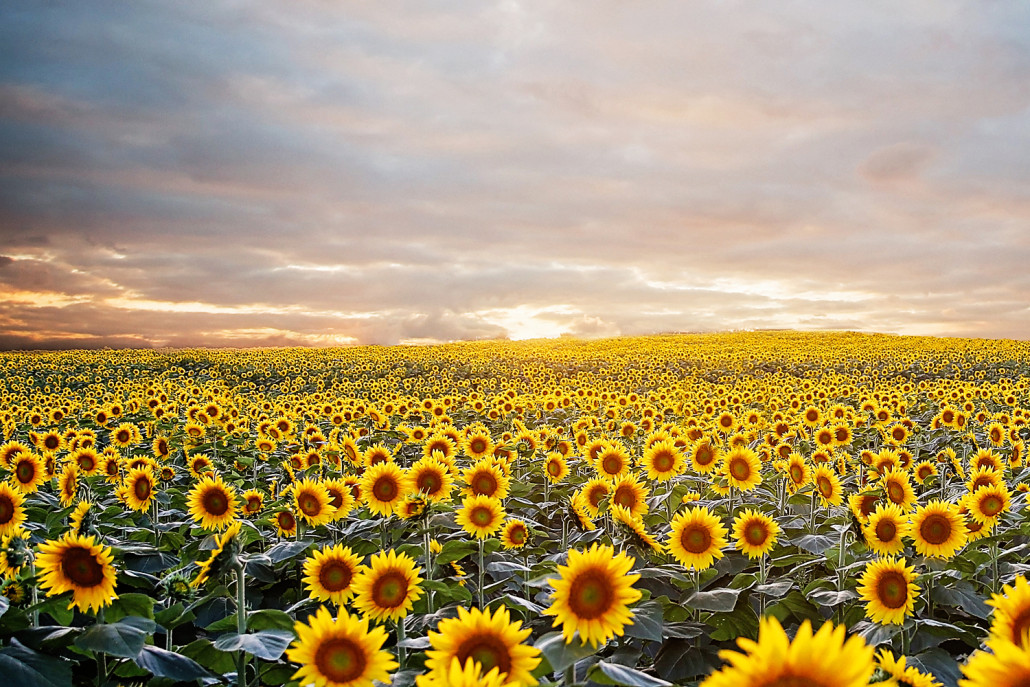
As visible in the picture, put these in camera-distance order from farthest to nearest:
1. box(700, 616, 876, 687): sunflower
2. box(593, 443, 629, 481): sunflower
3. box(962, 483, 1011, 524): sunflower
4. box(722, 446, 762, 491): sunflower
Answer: box(593, 443, 629, 481): sunflower, box(722, 446, 762, 491): sunflower, box(962, 483, 1011, 524): sunflower, box(700, 616, 876, 687): sunflower

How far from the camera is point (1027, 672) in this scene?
1.76m

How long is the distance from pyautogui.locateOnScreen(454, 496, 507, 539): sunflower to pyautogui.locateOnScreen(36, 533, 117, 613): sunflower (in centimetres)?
214

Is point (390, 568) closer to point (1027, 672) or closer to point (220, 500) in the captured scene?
point (220, 500)

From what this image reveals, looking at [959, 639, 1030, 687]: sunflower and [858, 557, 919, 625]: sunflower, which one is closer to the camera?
[959, 639, 1030, 687]: sunflower

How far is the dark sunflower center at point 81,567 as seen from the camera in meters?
3.40

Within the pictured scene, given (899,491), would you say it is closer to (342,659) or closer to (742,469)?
(742,469)

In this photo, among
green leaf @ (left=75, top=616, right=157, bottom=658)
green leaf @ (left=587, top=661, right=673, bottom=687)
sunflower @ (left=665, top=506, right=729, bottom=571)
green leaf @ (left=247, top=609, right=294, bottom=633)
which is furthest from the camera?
sunflower @ (left=665, top=506, right=729, bottom=571)

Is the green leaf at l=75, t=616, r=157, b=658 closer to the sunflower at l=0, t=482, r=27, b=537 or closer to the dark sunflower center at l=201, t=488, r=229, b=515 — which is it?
the sunflower at l=0, t=482, r=27, b=537

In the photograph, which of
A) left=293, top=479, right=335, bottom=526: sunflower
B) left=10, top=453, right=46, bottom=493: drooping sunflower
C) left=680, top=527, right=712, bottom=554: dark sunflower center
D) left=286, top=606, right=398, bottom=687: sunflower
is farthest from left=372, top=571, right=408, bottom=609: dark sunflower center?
left=10, top=453, right=46, bottom=493: drooping sunflower

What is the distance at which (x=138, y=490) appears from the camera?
5.82 m

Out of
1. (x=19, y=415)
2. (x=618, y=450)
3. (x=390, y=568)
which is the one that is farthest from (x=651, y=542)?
(x=19, y=415)

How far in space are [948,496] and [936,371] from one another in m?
27.6

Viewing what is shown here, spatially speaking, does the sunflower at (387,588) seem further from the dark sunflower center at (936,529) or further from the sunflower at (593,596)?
the dark sunflower center at (936,529)

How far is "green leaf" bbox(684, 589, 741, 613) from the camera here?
3.89m
